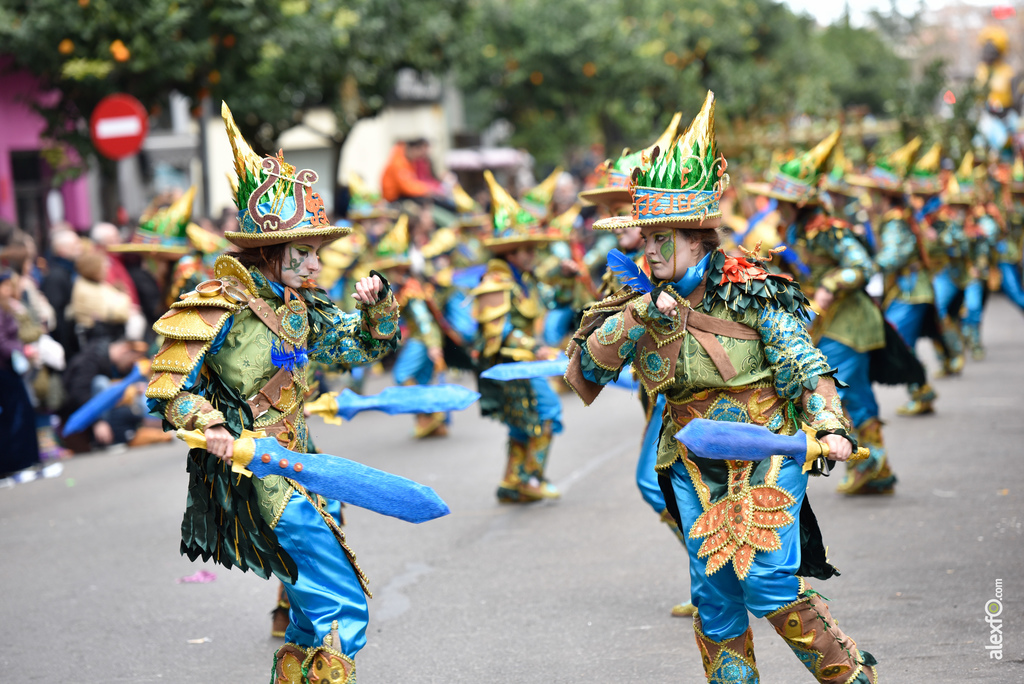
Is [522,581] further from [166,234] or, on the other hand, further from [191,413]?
[166,234]

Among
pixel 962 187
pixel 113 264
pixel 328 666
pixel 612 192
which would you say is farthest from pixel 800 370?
pixel 113 264

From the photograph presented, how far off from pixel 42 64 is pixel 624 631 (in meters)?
10.7

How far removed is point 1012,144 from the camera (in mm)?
16812

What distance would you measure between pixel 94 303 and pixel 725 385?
8371 millimetres

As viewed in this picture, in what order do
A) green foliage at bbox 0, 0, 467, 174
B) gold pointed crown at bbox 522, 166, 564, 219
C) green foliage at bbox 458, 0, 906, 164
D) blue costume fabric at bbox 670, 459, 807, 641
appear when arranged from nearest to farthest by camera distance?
blue costume fabric at bbox 670, 459, 807, 641 < gold pointed crown at bbox 522, 166, 564, 219 < green foliage at bbox 0, 0, 467, 174 < green foliage at bbox 458, 0, 906, 164

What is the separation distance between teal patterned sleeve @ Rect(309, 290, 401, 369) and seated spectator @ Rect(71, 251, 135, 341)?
22.9 ft

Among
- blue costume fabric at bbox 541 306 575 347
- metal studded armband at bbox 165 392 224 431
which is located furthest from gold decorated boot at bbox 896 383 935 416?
metal studded armband at bbox 165 392 224 431

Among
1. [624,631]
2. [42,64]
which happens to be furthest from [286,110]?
[624,631]

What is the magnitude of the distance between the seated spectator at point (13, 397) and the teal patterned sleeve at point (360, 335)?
5747 mm

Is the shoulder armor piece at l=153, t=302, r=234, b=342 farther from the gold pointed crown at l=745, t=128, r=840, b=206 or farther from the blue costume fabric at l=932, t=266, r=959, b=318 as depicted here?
the blue costume fabric at l=932, t=266, r=959, b=318

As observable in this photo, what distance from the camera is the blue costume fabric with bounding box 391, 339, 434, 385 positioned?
436 inches

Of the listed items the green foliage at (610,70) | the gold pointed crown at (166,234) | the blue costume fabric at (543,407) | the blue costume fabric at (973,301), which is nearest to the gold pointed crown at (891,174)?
the blue costume fabric at (973,301)

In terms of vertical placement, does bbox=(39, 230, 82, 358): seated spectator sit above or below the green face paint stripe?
below

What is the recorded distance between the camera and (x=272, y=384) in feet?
14.6
